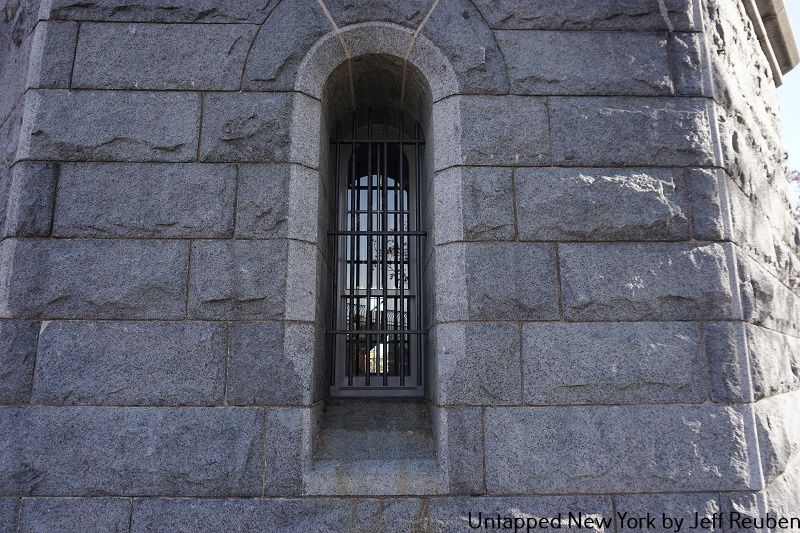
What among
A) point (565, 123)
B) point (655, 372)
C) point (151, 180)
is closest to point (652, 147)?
point (565, 123)

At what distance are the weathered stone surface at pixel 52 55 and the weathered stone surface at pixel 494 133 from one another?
9.12 feet

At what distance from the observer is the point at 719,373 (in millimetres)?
3070

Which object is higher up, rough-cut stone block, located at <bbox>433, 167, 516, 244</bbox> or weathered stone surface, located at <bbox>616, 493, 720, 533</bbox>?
rough-cut stone block, located at <bbox>433, 167, 516, 244</bbox>

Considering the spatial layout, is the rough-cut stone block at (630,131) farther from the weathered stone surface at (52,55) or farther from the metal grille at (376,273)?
the weathered stone surface at (52,55)

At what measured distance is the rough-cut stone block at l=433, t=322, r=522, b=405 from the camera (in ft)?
10.0

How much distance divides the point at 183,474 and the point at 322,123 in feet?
8.67

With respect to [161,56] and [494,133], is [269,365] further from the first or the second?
[161,56]

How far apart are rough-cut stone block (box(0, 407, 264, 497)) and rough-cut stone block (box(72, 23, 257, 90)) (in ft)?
7.58

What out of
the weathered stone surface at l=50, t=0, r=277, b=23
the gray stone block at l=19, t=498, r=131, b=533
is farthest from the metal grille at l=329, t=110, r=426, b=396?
the gray stone block at l=19, t=498, r=131, b=533

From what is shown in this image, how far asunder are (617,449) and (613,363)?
54cm

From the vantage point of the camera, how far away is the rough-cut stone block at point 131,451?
9.49ft

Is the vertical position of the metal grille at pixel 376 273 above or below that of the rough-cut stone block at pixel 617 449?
above

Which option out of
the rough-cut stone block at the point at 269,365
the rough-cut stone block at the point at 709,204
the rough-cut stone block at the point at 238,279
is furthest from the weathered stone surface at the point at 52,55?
the rough-cut stone block at the point at 709,204

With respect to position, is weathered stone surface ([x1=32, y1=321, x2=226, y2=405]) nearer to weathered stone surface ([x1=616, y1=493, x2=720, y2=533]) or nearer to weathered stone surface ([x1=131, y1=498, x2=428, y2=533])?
weathered stone surface ([x1=131, y1=498, x2=428, y2=533])
